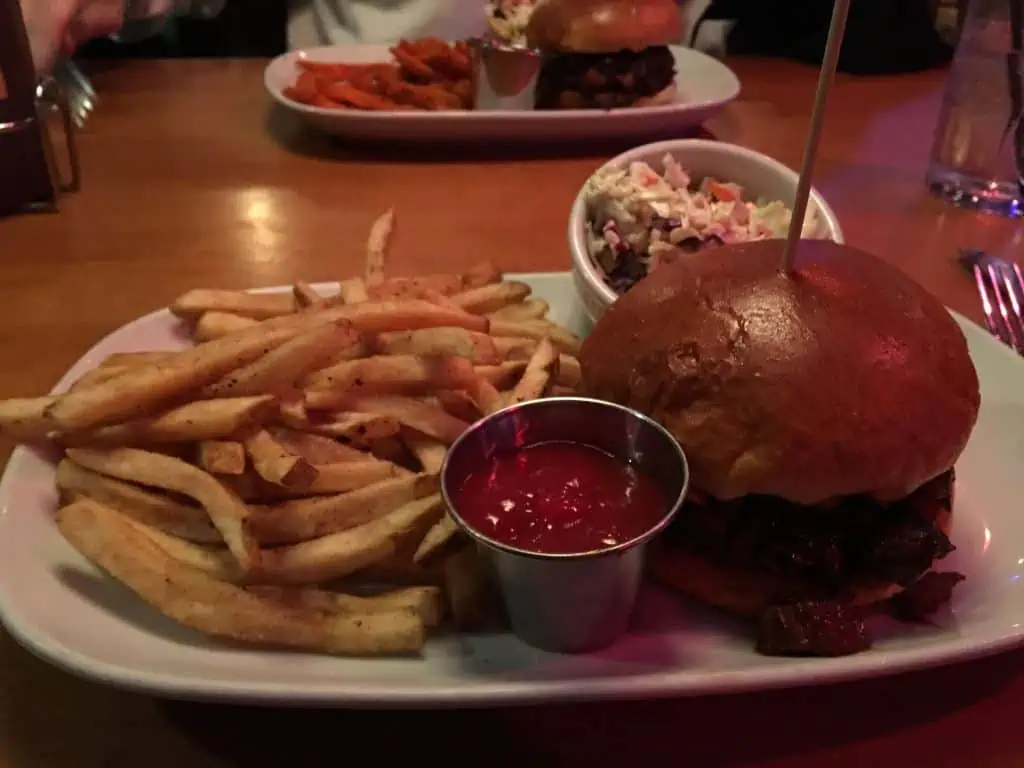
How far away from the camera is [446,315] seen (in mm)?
1827

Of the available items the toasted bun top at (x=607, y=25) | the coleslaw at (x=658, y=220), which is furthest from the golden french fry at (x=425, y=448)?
the toasted bun top at (x=607, y=25)

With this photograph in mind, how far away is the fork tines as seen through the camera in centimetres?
235

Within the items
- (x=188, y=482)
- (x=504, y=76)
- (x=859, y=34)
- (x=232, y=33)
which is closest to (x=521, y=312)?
(x=188, y=482)

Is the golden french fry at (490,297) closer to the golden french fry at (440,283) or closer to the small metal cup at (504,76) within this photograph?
the golden french fry at (440,283)

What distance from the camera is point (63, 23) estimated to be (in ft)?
11.5

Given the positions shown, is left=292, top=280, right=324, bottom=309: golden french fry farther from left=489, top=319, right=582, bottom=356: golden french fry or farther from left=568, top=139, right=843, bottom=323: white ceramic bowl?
left=568, top=139, right=843, bottom=323: white ceramic bowl

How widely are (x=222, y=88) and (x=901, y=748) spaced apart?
140 inches

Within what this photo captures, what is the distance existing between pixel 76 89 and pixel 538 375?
2983 millimetres

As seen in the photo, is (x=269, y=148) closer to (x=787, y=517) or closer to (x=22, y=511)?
(x=22, y=511)

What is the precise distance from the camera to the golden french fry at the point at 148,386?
1551mm

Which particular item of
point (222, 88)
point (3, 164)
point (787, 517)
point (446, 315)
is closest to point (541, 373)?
point (446, 315)

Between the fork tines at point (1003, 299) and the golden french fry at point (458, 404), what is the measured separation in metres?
1.39

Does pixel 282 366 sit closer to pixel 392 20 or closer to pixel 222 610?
pixel 222 610

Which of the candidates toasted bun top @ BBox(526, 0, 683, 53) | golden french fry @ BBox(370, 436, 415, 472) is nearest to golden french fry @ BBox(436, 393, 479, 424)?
golden french fry @ BBox(370, 436, 415, 472)
